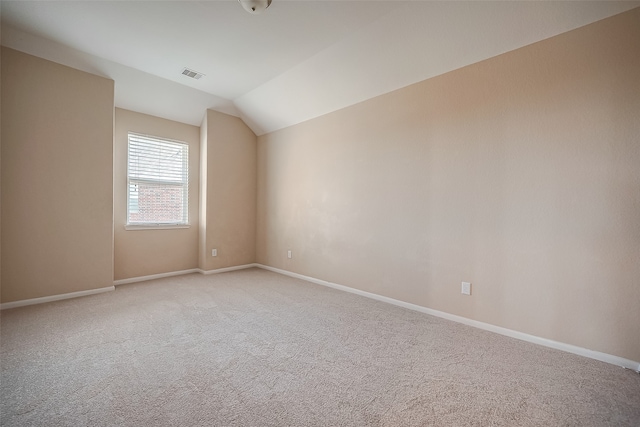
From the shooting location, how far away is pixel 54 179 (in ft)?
10.3

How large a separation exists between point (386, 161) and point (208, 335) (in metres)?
2.65

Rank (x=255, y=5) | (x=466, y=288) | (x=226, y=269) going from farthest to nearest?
1. (x=226, y=269)
2. (x=466, y=288)
3. (x=255, y=5)

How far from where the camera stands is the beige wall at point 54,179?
9.55ft

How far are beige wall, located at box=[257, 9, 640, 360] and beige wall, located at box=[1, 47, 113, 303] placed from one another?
3163 millimetres

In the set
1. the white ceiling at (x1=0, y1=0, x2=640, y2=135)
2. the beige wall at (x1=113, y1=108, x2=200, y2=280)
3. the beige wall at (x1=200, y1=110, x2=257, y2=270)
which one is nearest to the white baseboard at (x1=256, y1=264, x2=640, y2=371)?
the beige wall at (x1=200, y1=110, x2=257, y2=270)

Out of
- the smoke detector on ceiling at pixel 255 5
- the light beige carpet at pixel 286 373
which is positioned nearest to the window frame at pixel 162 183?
the light beige carpet at pixel 286 373

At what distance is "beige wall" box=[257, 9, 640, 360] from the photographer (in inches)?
77.4

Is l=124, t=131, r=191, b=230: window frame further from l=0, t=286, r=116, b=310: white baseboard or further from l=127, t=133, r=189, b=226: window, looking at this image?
l=0, t=286, r=116, b=310: white baseboard

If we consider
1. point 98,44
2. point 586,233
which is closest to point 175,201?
point 98,44

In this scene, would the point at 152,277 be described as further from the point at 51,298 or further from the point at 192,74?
the point at 192,74

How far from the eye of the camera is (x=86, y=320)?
2646mm

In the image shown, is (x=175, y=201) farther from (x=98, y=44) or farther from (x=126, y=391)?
(x=126, y=391)

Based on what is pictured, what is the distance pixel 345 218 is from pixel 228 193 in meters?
2.29

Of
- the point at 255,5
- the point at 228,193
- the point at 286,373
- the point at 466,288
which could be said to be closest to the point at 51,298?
the point at 228,193
